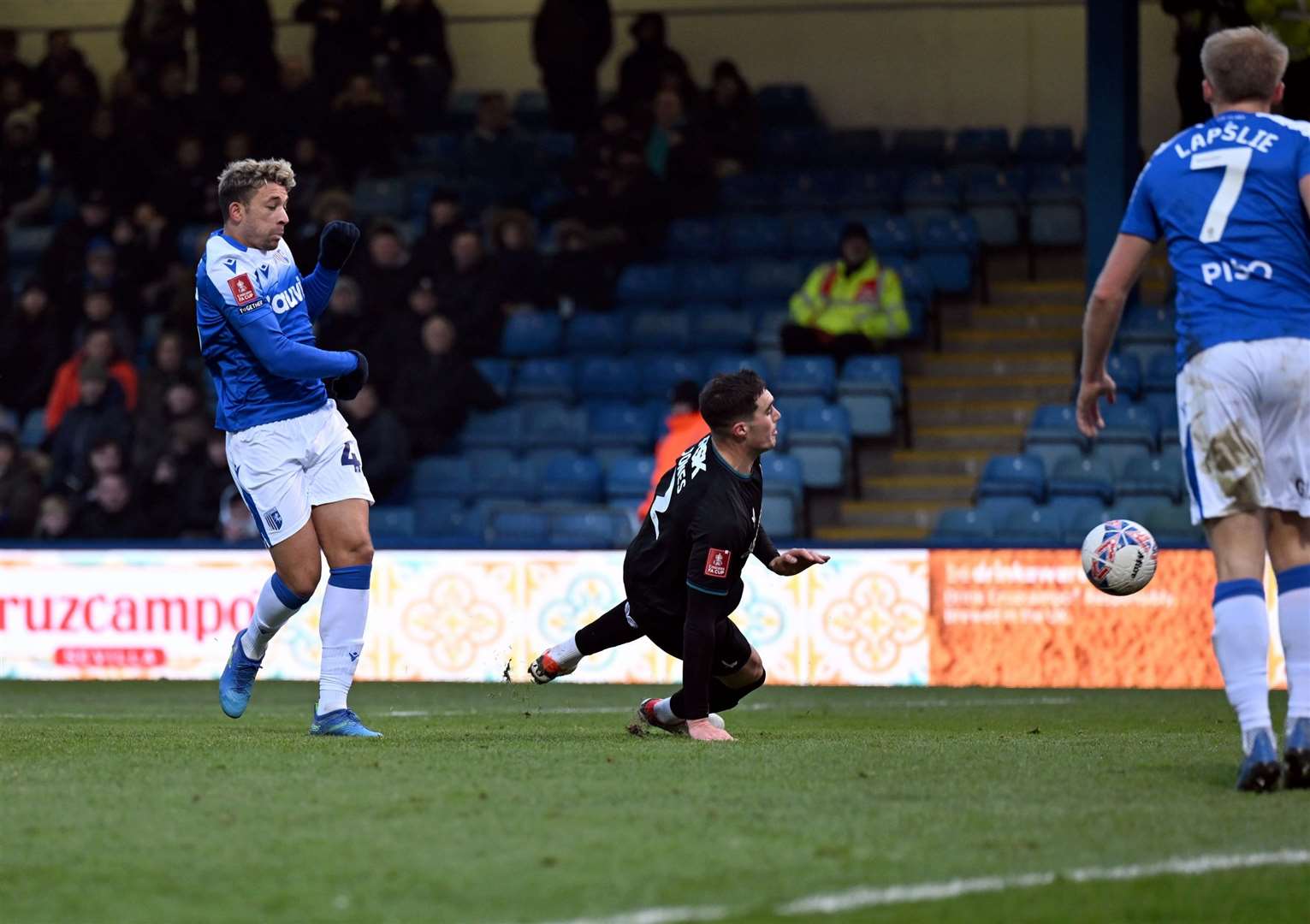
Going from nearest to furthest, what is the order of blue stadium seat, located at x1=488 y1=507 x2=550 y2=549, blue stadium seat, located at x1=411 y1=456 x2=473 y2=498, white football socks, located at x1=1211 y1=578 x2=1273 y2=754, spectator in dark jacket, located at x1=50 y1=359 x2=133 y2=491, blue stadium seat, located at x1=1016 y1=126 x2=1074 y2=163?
1. white football socks, located at x1=1211 y1=578 x2=1273 y2=754
2. blue stadium seat, located at x1=488 y1=507 x2=550 y2=549
3. blue stadium seat, located at x1=411 y1=456 x2=473 y2=498
4. spectator in dark jacket, located at x1=50 y1=359 x2=133 y2=491
5. blue stadium seat, located at x1=1016 y1=126 x2=1074 y2=163

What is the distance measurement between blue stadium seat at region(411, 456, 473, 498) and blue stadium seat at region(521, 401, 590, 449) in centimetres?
61

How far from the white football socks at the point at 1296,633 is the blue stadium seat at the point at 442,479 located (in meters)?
11.8

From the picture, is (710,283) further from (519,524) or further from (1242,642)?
(1242,642)

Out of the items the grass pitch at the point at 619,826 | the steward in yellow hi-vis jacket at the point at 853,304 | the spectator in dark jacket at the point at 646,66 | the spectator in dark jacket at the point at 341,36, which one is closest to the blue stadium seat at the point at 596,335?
the steward in yellow hi-vis jacket at the point at 853,304

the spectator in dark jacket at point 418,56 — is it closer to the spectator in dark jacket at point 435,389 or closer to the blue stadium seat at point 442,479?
the spectator in dark jacket at point 435,389

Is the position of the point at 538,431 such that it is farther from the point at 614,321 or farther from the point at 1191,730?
the point at 1191,730

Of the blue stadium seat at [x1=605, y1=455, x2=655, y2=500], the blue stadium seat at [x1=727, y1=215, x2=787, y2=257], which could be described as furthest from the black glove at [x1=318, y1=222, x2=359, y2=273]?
the blue stadium seat at [x1=727, y1=215, x2=787, y2=257]

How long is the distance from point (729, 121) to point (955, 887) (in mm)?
16320

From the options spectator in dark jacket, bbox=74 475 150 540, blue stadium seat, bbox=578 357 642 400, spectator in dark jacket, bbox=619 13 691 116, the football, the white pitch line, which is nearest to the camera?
the white pitch line

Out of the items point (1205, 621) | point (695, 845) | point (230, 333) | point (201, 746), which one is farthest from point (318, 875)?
point (1205, 621)

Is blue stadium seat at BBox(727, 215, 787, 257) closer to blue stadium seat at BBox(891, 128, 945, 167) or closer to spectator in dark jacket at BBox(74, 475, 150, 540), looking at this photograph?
blue stadium seat at BBox(891, 128, 945, 167)

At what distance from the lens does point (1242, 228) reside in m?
6.18

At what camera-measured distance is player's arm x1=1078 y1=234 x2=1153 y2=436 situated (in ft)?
20.2

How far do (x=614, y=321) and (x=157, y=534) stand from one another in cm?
440
